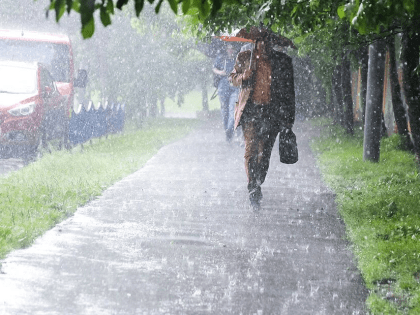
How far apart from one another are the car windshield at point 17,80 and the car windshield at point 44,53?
3.20 m

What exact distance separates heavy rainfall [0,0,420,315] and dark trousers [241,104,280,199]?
0.02 meters

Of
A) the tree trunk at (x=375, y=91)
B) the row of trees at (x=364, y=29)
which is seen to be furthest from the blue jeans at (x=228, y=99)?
the tree trunk at (x=375, y=91)

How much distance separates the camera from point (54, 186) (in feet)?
30.2

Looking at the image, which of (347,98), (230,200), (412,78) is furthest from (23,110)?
(347,98)

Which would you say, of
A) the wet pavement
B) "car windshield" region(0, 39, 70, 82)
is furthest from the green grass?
the wet pavement

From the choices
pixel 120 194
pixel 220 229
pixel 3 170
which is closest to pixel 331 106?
pixel 3 170

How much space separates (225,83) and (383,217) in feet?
28.5

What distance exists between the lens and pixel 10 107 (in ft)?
44.4

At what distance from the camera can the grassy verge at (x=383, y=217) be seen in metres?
4.92

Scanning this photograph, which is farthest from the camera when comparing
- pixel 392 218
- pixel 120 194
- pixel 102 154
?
pixel 102 154

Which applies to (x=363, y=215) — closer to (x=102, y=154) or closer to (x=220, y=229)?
(x=220, y=229)

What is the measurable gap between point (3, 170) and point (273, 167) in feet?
15.4

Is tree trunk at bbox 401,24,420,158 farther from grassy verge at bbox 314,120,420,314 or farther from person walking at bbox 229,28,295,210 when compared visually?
person walking at bbox 229,28,295,210

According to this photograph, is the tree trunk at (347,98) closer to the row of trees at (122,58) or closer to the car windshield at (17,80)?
the car windshield at (17,80)
